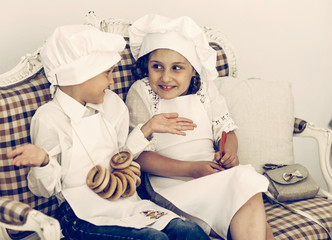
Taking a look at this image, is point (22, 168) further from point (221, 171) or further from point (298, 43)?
point (298, 43)

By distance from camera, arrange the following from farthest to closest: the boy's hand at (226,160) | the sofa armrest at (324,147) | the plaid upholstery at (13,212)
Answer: the sofa armrest at (324,147), the boy's hand at (226,160), the plaid upholstery at (13,212)

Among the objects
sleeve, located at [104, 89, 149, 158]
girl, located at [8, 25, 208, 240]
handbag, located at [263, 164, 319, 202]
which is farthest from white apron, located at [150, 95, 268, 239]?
handbag, located at [263, 164, 319, 202]

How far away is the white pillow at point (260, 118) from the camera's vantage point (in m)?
2.19

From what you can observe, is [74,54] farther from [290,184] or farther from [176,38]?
[290,184]

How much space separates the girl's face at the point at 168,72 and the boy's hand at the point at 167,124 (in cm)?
17

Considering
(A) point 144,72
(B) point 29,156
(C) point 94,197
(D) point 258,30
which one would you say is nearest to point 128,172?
(C) point 94,197

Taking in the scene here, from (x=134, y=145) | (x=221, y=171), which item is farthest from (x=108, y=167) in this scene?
(x=221, y=171)

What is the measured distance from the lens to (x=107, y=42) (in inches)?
66.2

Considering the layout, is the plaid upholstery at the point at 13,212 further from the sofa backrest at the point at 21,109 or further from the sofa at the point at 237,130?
the sofa backrest at the point at 21,109

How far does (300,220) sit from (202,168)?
1.51ft

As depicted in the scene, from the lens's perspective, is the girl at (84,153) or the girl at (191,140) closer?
the girl at (84,153)

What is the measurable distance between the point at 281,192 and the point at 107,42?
0.98 meters

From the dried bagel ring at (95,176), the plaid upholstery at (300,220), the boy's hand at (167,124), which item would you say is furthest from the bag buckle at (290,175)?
the dried bagel ring at (95,176)

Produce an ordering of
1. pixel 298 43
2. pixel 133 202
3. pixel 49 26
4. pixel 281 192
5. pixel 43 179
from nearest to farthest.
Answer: pixel 43 179, pixel 133 202, pixel 281 192, pixel 49 26, pixel 298 43
